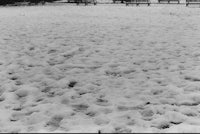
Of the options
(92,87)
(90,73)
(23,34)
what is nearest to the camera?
(92,87)

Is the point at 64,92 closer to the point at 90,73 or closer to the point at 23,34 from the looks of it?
the point at 90,73

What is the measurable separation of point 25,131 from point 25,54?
4.97 metres

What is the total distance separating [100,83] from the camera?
262 inches

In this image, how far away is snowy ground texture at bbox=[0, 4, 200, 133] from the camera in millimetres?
4848

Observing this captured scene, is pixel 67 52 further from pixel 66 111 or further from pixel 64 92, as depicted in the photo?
pixel 66 111

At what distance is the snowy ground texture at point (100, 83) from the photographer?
4.85 meters

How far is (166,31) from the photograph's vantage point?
527 inches

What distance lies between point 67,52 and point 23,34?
162 inches

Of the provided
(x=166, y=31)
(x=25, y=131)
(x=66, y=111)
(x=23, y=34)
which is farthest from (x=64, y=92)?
(x=166, y=31)

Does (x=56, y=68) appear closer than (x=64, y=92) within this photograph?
No

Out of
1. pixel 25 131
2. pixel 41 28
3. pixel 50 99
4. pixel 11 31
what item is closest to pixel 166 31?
pixel 41 28

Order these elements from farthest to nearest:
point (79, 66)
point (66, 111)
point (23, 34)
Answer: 1. point (23, 34)
2. point (79, 66)
3. point (66, 111)

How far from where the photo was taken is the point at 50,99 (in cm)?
576

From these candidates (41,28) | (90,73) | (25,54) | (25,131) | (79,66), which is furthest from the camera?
(41,28)
